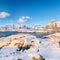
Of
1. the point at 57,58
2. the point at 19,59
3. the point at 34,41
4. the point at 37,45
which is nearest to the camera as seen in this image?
the point at 19,59

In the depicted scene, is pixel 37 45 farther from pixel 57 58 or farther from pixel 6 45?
pixel 57 58

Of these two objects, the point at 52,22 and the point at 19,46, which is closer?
the point at 19,46

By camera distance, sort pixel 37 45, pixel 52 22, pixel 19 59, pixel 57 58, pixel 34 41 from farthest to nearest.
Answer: pixel 52 22, pixel 34 41, pixel 37 45, pixel 57 58, pixel 19 59

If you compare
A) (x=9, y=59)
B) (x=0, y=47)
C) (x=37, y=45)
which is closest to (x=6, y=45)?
(x=0, y=47)

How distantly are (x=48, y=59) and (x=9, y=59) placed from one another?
2.40m

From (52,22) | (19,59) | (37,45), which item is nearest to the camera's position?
(19,59)

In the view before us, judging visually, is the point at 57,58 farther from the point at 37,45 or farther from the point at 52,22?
the point at 52,22

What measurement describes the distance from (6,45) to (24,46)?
199 cm

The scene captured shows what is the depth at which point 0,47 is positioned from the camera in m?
14.5

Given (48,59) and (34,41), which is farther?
(34,41)

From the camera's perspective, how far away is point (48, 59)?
29.5 ft

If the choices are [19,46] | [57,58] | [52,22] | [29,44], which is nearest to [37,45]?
[29,44]

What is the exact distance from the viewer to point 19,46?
46.1 ft

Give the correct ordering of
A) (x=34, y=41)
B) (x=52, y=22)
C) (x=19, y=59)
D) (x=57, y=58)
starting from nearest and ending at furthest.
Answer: (x=19, y=59) < (x=57, y=58) < (x=34, y=41) < (x=52, y=22)
